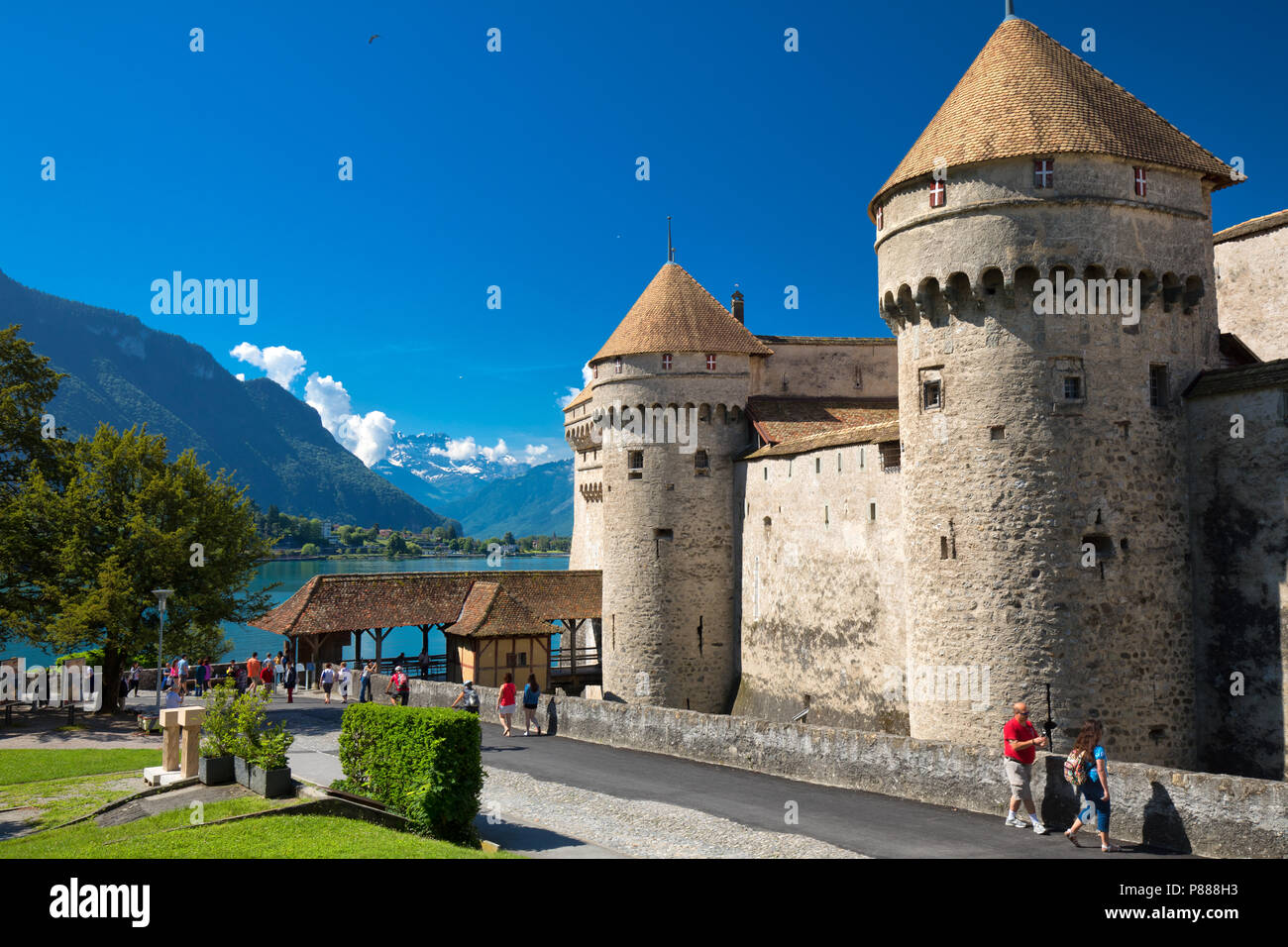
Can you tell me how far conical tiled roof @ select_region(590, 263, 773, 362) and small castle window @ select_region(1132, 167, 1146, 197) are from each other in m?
16.4

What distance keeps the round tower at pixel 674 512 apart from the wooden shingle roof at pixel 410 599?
3.31 metres

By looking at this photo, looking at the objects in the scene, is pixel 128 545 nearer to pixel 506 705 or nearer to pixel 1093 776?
pixel 506 705

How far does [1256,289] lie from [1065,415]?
9.91 meters

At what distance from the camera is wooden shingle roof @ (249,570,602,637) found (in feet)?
109

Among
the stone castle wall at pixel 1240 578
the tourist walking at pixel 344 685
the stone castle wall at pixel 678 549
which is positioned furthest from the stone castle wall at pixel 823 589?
the tourist walking at pixel 344 685

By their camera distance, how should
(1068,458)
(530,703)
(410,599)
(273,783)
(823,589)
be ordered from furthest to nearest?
(410,599) → (823,589) → (530,703) → (1068,458) → (273,783)

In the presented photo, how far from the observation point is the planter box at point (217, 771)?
52.0 ft

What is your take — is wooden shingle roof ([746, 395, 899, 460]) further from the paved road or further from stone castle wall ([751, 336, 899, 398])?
the paved road

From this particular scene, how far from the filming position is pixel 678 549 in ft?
109

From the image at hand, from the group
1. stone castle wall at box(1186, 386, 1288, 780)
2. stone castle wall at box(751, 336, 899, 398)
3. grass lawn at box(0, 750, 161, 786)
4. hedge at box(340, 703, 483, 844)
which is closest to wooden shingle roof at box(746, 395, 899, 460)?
stone castle wall at box(751, 336, 899, 398)

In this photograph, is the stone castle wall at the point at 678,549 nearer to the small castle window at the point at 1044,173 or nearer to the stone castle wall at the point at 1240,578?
the small castle window at the point at 1044,173

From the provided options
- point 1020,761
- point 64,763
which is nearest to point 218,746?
point 64,763
